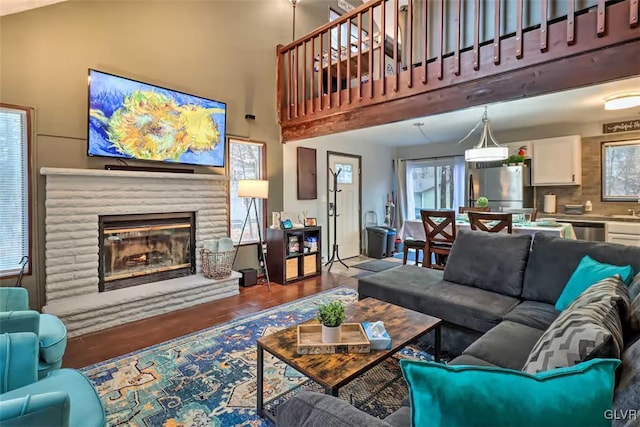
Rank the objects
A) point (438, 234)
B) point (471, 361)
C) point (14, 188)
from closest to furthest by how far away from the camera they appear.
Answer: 1. point (471, 361)
2. point (14, 188)
3. point (438, 234)

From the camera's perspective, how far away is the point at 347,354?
1.60m

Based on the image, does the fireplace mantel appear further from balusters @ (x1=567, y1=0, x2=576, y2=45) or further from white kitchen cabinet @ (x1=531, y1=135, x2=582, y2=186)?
white kitchen cabinet @ (x1=531, y1=135, x2=582, y2=186)

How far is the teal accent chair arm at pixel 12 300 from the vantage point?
5.89 ft

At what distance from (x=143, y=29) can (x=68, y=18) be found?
0.67 meters

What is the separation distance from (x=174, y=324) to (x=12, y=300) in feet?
4.45

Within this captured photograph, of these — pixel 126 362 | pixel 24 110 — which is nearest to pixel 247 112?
pixel 24 110

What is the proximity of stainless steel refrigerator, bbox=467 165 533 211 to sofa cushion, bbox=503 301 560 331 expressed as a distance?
353 centimetres

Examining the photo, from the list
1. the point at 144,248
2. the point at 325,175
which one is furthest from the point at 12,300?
the point at 325,175

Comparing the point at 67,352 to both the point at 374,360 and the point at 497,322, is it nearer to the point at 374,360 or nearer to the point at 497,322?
the point at 374,360

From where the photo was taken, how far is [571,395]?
2.10 feet

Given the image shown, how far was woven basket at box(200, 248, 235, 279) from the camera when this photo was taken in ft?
12.1

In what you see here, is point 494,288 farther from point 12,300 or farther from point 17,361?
point 12,300

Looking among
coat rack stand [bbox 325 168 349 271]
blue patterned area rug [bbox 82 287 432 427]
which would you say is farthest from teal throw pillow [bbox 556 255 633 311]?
coat rack stand [bbox 325 168 349 271]

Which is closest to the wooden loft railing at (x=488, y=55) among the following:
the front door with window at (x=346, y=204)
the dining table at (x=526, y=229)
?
the dining table at (x=526, y=229)
